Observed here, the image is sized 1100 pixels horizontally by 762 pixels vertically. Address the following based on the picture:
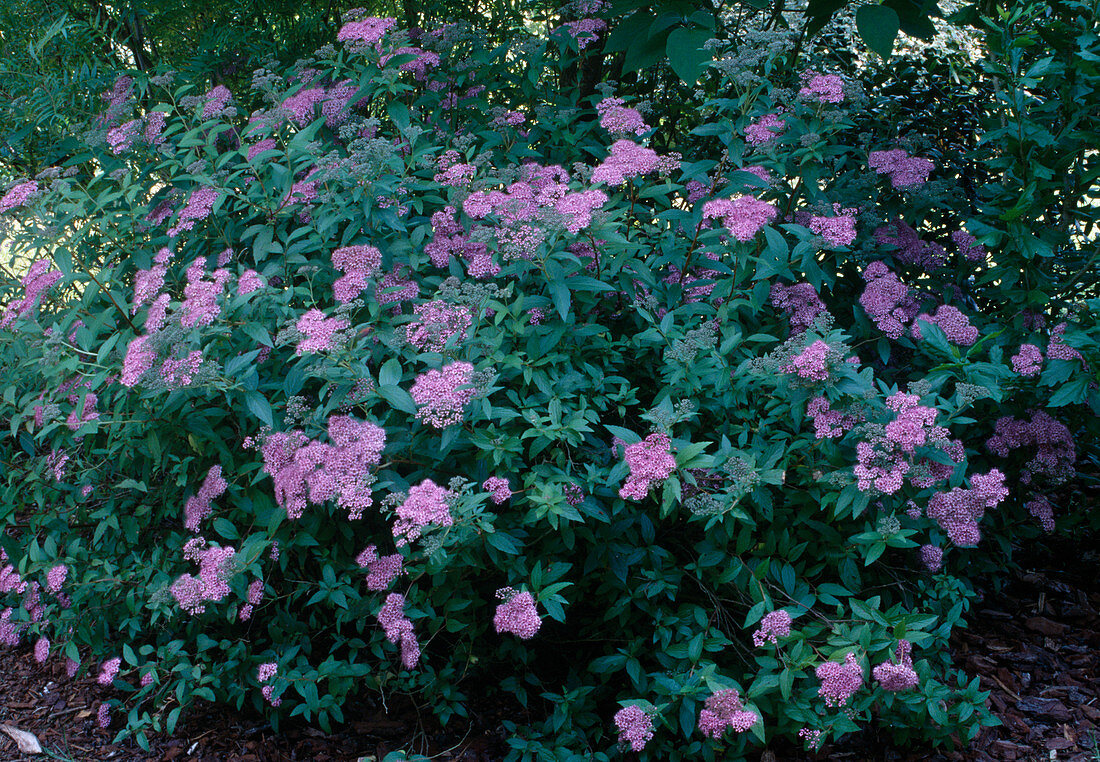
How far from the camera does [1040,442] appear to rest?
267 cm

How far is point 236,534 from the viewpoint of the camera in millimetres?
2451

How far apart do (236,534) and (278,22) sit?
2.62 meters

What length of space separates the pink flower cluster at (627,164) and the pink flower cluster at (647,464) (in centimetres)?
83

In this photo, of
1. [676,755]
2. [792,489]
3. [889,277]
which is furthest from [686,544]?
[889,277]

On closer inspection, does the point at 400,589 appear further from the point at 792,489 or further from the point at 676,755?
the point at 792,489

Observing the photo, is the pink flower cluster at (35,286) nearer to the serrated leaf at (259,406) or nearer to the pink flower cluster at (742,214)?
the serrated leaf at (259,406)

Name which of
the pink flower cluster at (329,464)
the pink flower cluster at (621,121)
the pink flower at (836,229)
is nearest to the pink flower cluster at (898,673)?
the pink flower at (836,229)

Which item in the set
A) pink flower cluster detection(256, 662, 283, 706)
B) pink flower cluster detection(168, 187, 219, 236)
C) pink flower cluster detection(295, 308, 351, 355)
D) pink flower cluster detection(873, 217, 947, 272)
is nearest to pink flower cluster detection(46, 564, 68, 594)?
pink flower cluster detection(256, 662, 283, 706)

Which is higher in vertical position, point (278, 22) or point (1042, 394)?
point (278, 22)

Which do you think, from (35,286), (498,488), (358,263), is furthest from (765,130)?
(35,286)

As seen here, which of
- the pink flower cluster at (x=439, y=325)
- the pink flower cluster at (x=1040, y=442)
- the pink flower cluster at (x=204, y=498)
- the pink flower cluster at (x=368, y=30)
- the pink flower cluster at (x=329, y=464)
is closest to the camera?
the pink flower cluster at (x=329, y=464)

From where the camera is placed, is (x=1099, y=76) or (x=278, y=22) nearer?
(x=1099, y=76)

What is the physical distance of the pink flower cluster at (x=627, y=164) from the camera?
2531 mm

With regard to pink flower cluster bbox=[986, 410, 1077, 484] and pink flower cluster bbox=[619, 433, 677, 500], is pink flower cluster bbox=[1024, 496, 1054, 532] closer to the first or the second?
pink flower cluster bbox=[986, 410, 1077, 484]
